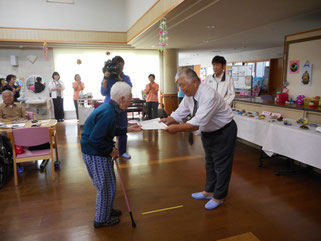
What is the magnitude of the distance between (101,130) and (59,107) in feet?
22.2

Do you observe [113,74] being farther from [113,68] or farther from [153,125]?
[153,125]

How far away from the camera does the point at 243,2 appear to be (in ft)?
11.3

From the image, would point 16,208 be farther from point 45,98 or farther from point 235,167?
point 45,98

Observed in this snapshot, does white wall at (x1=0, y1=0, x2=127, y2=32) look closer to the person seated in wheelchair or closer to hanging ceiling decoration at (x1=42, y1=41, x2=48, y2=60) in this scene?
hanging ceiling decoration at (x1=42, y1=41, x2=48, y2=60)

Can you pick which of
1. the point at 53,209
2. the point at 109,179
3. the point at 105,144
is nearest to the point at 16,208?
the point at 53,209

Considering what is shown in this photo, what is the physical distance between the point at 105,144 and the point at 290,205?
213 cm

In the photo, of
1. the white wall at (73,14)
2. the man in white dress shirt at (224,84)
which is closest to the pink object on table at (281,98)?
A: the man in white dress shirt at (224,84)

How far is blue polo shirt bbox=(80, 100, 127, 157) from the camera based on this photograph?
177cm

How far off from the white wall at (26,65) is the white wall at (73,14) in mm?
1091

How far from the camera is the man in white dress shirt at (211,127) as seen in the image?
198cm

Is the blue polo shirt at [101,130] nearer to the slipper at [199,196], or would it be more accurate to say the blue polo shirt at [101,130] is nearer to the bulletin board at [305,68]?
the slipper at [199,196]

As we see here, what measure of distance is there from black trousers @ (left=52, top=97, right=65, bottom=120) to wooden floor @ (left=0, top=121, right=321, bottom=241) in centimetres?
432

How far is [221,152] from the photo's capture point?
2248mm

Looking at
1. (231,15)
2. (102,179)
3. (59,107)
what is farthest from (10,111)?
(231,15)
